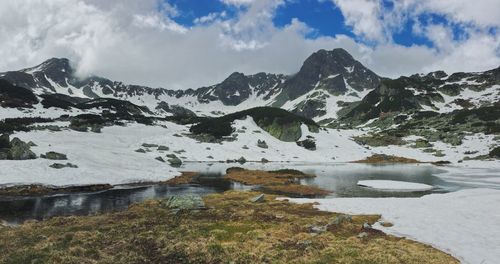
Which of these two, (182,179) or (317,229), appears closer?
(317,229)

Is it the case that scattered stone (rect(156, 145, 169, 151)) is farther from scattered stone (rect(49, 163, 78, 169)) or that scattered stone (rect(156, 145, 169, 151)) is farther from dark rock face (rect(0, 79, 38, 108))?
dark rock face (rect(0, 79, 38, 108))

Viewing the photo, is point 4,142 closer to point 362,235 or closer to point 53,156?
point 53,156

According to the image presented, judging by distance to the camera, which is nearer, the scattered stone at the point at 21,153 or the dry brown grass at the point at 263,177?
the scattered stone at the point at 21,153

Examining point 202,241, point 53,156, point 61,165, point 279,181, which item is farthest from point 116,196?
point 279,181

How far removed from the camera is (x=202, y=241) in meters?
25.3

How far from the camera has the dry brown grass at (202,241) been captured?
869 inches

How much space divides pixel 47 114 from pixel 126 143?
204 feet

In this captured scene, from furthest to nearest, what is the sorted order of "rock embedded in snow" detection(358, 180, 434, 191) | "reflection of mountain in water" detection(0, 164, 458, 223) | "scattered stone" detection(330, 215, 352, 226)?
"rock embedded in snow" detection(358, 180, 434, 191) < "reflection of mountain in water" detection(0, 164, 458, 223) < "scattered stone" detection(330, 215, 352, 226)

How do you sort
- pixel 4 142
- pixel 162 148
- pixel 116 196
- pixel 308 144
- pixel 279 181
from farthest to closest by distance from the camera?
pixel 308 144, pixel 162 148, pixel 279 181, pixel 4 142, pixel 116 196

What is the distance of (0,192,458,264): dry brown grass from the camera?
72.4 ft

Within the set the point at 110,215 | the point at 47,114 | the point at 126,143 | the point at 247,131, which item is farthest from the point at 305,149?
the point at 110,215

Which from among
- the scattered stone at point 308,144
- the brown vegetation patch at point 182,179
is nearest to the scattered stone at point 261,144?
the scattered stone at point 308,144

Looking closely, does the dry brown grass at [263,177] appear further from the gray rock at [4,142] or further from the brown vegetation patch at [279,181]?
the gray rock at [4,142]

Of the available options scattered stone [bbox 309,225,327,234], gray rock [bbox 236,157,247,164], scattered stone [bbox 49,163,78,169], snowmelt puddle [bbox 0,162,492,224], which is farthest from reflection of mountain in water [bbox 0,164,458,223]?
gray rock [bbox 236,157,247,164]
